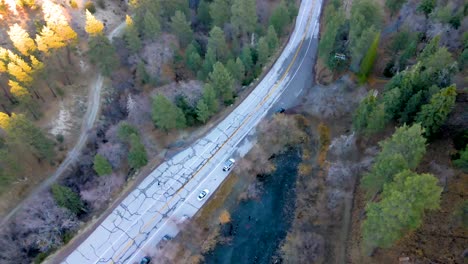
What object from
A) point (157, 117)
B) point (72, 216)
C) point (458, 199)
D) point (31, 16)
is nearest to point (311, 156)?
point (458, 199)

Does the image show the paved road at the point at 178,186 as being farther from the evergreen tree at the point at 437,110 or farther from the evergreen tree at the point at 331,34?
the evergreen tree at the point at 437,110

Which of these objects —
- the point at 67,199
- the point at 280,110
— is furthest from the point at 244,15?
the point at 67,199

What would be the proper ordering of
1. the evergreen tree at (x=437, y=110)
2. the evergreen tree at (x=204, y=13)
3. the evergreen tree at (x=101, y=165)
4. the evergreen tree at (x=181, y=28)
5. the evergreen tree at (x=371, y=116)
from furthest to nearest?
the evergreen tree at (x=204, y=13)
the evergreen tree at (x=181, y=28)
the evergreen tree at (x=101, y=165)
the evergreen tree at (x=371, y=116)
the evergreen tree at (x=437, y=110)

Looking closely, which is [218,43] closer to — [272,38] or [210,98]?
[272,38]

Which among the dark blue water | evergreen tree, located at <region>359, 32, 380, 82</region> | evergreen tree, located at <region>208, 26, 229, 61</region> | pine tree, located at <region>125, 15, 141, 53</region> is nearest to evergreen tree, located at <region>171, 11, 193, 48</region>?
evergreen tree, located at <region>208, 26, 229, 61</region>

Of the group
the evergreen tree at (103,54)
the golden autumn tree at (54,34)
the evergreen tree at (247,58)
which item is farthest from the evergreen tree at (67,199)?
the evergreen tree at (247,58)

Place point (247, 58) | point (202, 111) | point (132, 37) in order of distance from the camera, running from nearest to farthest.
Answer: point (202, 111)
point (132, 37)
point (247, 58)
